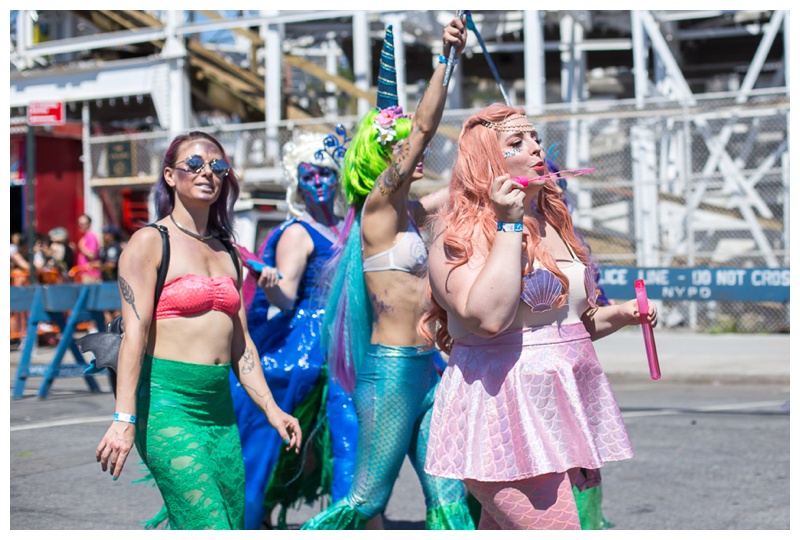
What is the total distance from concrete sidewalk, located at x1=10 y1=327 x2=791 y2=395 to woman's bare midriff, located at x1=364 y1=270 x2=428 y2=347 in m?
7.59

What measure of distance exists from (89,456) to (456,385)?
186 inches

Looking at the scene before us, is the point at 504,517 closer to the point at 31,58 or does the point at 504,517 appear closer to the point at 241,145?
the point at 241,145

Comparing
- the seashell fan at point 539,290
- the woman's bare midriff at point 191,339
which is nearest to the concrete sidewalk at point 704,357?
the woman's bare midriff at point 191,339

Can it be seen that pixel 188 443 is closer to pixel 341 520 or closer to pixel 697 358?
pixel 341 520

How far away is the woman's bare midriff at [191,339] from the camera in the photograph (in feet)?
12.1

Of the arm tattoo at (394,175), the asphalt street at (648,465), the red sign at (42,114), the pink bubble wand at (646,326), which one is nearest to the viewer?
the pink bubble wand at (646,326)

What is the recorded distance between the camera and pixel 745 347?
13.6 meters

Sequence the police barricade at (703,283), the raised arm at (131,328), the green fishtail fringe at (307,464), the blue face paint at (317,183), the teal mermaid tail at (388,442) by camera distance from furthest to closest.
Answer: the police barricade at (703,283) < the blue face paint at (317,183) < the green fishtail fringe at (307,464) < the teal mermaid tail at (388,442) < the raised arm at (131,328)

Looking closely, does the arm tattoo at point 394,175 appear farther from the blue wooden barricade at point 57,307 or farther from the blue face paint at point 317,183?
the blue wooden barricade at point 57,307

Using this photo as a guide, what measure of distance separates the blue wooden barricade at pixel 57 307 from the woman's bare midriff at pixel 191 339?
6.85 meters

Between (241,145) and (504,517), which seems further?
(241,145)
